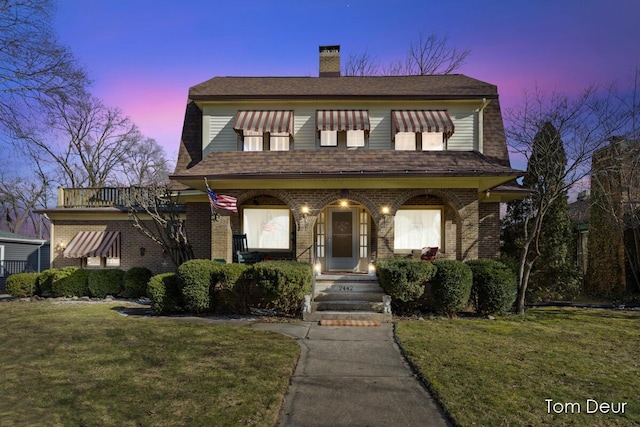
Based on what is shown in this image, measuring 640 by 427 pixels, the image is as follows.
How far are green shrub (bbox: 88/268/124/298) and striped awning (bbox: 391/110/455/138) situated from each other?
11518mm

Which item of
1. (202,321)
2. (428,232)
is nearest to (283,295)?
(202,321)

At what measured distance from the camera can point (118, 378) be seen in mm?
5312

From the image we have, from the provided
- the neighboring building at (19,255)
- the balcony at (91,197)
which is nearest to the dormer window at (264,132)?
the balcony at (91,197)

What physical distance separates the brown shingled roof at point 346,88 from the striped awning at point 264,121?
0.58m

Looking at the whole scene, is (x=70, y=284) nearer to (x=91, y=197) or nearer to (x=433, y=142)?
(x=91, y=197)

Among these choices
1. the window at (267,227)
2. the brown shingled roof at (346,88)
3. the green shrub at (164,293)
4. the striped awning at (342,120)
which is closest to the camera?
the green shrub at (164,293)

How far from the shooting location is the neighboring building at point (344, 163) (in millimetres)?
11828

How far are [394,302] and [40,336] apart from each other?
804 cm

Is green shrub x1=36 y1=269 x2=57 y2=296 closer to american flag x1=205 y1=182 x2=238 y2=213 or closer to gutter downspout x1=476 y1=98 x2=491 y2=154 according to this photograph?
american flag x1=205 y1=182 x2=238 y2=213

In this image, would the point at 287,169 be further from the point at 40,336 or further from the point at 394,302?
the point at 40,336

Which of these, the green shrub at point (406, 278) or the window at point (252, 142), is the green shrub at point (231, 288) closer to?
the green shrub at point (406, 278)

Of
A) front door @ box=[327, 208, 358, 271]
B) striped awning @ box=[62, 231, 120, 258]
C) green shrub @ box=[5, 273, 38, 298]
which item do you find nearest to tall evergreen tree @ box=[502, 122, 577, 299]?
front door @ box=[327, 208, 358, 271]

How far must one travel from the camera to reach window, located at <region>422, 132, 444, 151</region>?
43.4ft

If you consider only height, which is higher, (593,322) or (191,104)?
(191,104)
